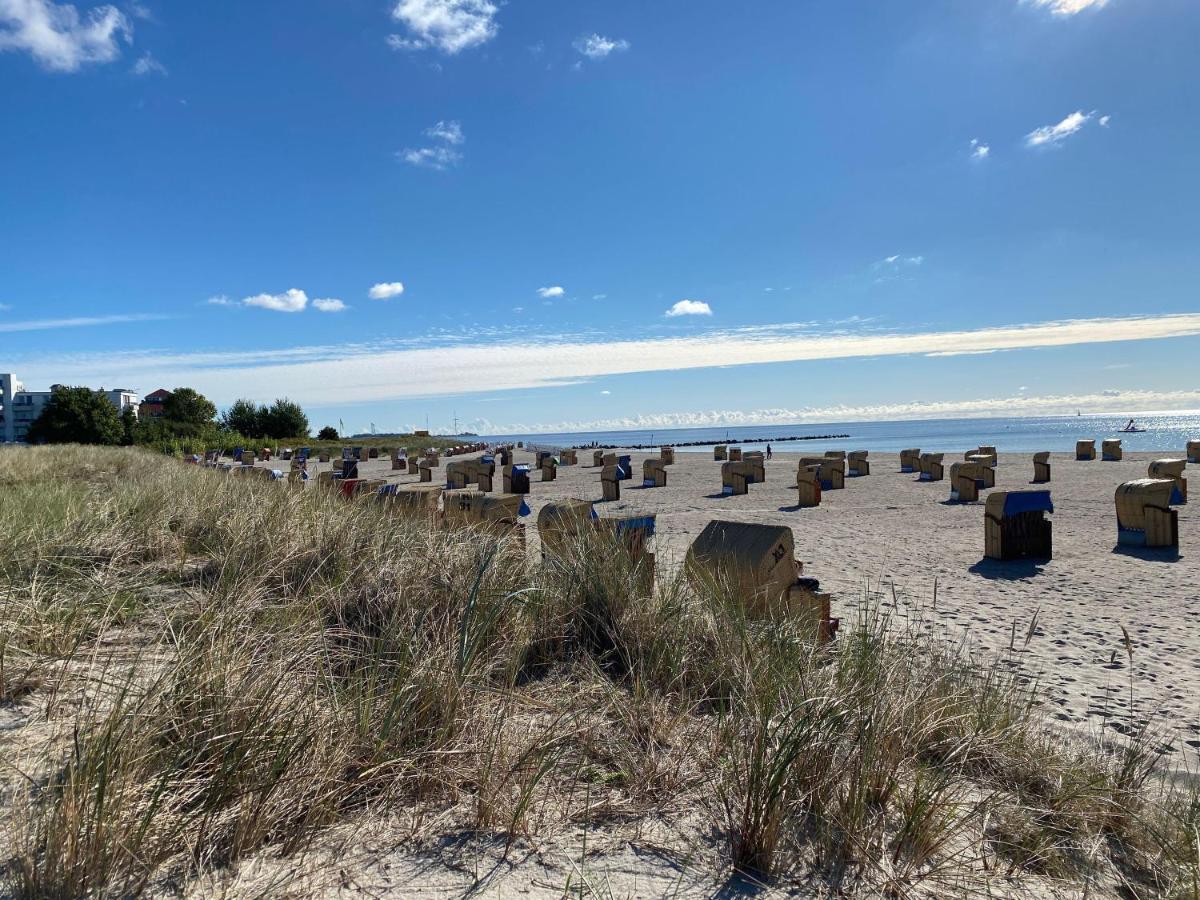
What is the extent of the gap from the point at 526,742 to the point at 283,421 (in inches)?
2746

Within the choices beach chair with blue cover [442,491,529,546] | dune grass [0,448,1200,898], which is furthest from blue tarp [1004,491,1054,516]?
beach chair with blue cover [442,491,529,546]

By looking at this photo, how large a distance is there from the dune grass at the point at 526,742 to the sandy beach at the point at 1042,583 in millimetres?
734

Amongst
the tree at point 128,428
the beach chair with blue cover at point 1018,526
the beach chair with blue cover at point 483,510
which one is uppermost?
the tree at point 128,428

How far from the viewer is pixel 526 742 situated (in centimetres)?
259

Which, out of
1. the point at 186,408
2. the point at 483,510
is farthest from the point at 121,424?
the point at 483,510

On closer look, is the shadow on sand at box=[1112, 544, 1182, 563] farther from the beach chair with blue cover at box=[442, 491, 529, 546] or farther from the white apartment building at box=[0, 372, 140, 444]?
the white apartment building at box=[0, 372, 140, 444]

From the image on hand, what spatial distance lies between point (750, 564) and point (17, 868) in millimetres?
4194

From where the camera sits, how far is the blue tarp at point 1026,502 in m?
9.24

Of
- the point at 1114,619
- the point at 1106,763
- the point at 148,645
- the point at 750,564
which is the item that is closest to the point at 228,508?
the point at 148,645

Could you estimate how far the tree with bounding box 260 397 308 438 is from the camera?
65.2m

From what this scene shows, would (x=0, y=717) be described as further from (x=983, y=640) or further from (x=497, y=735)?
(x=983, y=640)

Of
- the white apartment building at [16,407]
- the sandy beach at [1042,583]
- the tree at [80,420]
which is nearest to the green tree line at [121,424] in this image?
the tree at [80,420]

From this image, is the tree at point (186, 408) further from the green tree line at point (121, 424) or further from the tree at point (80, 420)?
the tree at point (80, 420)

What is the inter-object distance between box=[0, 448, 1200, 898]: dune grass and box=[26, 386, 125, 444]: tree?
5225cm
